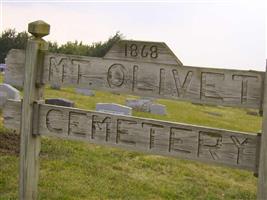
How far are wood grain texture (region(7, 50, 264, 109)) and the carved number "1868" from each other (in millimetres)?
67

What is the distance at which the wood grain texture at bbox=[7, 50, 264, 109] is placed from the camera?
3.44 metres

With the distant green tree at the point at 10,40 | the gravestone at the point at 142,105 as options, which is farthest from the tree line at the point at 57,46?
the gravestone at the point at 142,105

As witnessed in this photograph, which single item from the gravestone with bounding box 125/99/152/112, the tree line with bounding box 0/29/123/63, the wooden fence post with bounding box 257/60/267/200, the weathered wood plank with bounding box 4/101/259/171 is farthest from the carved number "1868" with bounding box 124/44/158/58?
the tree line with bounding box 0/29/123/63

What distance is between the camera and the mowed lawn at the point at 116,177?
575cm

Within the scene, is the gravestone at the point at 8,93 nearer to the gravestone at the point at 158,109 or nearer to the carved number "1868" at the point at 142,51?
the gravestone at the point at 158,109

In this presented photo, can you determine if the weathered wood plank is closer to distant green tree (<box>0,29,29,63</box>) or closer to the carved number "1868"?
the carved number "1868"

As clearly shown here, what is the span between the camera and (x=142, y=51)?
3.73m

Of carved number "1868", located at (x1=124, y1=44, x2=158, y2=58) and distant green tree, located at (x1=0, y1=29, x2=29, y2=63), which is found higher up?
distant green tree, located at (x1=0, y1=29, x2=29, y2=63)

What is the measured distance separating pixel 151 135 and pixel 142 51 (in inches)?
27.4

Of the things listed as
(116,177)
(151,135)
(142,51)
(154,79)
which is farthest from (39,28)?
(116,177)

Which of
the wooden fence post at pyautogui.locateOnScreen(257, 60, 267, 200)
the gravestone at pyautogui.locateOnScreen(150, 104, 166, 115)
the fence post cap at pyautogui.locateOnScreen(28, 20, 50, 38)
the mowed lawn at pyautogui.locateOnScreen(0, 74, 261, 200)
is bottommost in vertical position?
the mowed lawn at pyautogui.locateOnScreen(0, 74, 261, 200)

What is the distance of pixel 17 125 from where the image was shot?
4203 millimetres

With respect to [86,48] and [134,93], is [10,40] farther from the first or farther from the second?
[134,93]

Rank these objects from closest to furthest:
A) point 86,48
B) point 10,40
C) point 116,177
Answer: point 116,177 → point 10,40 → point 86,48
